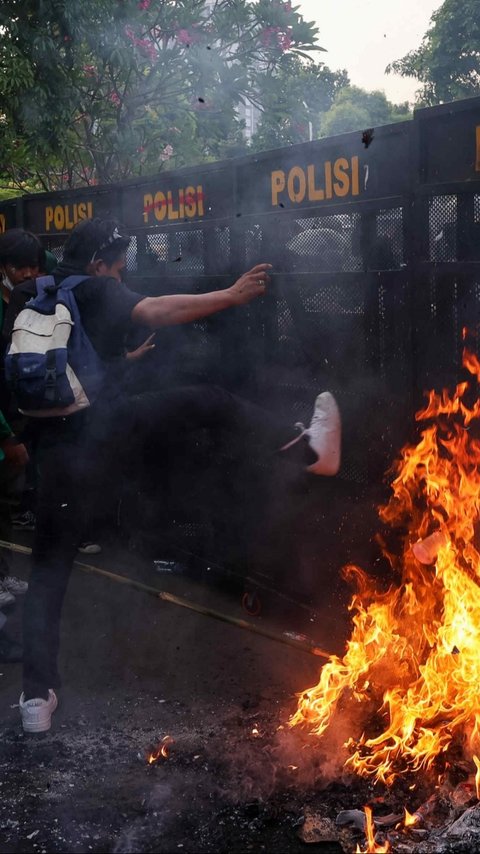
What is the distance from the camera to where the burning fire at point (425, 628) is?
11.7 feet

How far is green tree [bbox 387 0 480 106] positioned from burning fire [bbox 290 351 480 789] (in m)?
19.7

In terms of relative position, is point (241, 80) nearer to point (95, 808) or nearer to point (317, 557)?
point (317, 557)

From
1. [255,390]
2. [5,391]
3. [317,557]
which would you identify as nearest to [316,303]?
[255,390]

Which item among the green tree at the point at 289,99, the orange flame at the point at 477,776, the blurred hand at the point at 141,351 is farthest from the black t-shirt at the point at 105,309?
the green tree at the point at 289,99

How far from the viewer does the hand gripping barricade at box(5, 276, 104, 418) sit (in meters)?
4.07

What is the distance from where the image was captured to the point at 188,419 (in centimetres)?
457

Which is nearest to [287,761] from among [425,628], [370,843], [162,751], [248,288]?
[162,751]

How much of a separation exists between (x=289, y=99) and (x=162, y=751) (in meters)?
8.57

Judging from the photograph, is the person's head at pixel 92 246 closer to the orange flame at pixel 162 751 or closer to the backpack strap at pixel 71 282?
the backpack strap at pixel 71 282

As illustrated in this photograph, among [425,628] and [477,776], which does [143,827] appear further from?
[425,628]

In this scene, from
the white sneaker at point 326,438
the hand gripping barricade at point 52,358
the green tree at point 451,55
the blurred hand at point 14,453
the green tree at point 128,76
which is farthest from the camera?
the green tree at point 451,55

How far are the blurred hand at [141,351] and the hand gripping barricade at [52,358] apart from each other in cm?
126

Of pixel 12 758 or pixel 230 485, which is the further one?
pixel 230 485

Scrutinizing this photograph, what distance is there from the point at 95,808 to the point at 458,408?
228cm
